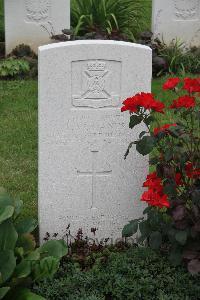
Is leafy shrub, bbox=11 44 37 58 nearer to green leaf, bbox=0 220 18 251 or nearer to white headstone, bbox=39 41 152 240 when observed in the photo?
white headstone, bbox=39 41 152 240

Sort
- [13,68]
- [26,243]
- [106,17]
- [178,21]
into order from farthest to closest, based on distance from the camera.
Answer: [106,17]
[178,21]
[13,68]
[26,243]

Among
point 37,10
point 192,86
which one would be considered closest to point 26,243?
point 192,86

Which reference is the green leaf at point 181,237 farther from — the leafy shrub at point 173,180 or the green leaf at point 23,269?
the green leaf at point 23,269

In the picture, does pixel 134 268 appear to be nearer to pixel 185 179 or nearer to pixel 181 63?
pixel 185 179

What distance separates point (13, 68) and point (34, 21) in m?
0.88

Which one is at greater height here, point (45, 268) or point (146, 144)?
point (146, 144)

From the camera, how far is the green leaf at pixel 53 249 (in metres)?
4.20

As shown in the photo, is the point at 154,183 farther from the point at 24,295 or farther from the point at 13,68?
the point at 13,68

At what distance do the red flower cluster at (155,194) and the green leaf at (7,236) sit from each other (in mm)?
722

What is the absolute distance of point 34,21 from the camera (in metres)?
8.85

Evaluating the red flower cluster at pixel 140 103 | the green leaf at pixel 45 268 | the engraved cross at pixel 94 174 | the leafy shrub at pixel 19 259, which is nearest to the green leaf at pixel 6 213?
the leafy shrub at pixel 19 259

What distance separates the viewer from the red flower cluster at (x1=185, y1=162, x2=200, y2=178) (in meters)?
4.17

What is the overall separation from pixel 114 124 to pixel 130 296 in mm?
1005

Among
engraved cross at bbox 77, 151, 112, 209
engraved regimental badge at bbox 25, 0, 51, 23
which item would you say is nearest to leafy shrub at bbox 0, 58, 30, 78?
engraved regimental badge at bbox 25, 0, 51, 23
